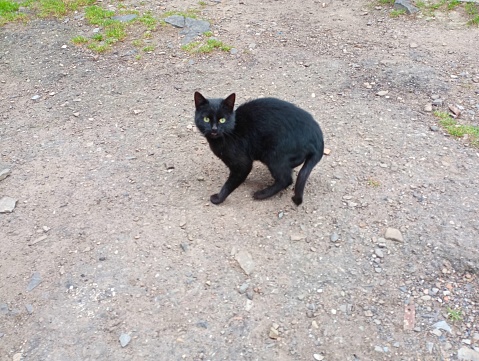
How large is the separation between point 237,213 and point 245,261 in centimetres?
56

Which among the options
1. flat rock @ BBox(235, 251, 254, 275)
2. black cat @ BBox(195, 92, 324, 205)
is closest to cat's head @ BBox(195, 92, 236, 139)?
black cat @ BBox(195, 92, 324, 205)

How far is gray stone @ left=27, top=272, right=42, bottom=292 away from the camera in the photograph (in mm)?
3732

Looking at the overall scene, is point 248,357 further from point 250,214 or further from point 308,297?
point 250,214

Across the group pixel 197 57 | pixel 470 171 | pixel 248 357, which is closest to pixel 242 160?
pixel 248 357

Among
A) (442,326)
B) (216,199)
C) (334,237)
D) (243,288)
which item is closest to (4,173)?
(216,199)

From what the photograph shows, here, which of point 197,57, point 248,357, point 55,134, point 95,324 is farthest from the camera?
point 197,57

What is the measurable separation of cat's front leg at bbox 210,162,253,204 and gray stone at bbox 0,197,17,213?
1.89 meters

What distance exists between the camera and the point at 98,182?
15.4 ft

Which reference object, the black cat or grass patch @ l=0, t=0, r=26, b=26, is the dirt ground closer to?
the black cat

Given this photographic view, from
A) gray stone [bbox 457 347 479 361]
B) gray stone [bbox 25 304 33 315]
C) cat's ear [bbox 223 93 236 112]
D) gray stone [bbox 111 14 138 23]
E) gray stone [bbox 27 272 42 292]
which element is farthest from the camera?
gray stone [bbox 111 14 138 23]

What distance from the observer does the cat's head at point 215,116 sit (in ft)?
13.2

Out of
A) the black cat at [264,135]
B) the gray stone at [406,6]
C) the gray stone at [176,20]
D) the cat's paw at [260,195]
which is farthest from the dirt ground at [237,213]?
the gray stone at [406,6]

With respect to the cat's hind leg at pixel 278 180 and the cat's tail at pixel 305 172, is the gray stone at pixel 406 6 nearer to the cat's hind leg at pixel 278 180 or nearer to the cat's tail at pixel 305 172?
the cat's tail at pixel 305 172

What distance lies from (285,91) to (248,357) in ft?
11.5
